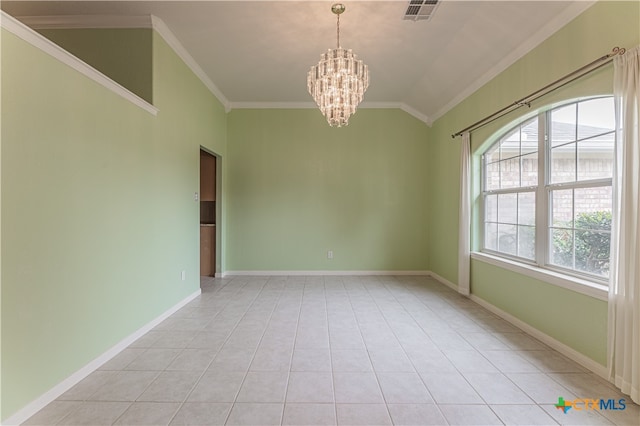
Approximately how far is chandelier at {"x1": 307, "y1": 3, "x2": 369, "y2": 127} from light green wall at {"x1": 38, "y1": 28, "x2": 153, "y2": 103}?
1824mm

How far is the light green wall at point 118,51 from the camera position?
10.3ft

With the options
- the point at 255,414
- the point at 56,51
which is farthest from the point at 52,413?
the point at 56,51

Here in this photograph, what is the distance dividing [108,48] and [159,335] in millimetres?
3124

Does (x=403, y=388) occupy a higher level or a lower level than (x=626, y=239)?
lower

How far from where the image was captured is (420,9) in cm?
288

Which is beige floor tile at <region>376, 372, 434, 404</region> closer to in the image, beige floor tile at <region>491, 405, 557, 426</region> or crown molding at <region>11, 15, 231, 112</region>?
beige floor tile at <region>491, 405, 557, 426</region>

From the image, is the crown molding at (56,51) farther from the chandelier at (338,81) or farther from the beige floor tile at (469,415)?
the beige floor tile at (469,415)

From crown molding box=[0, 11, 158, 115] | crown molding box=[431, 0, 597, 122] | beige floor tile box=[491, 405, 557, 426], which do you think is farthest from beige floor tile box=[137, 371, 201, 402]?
crown molding box=[431, 0, 597, 122]

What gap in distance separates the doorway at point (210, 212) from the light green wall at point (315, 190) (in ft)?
0.98

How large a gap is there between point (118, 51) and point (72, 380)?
3164 mm

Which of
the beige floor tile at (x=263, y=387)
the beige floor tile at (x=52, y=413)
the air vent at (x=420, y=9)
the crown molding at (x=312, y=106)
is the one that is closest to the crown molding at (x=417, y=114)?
the crown molding at (x=312, y=106)

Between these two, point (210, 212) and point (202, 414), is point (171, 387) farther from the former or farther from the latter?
point (210, 212)

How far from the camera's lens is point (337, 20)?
303cm

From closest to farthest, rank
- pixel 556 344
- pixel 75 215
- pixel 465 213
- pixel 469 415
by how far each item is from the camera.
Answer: pixel 469 415 → pixel 75 215 → pixel 556 344 → pixel 465 213
